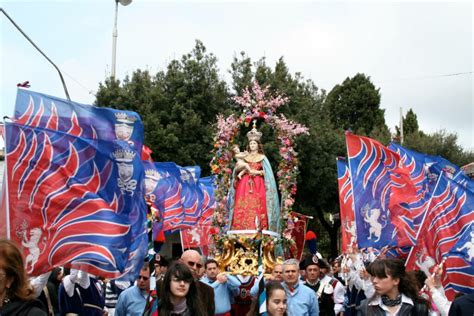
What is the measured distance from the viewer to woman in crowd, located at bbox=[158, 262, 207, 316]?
6016mm

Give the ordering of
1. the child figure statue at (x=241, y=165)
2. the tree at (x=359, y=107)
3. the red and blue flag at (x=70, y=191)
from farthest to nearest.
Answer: the tree at (x=359, y=107), the child figure statue at (x=241, y=165), the red and blue flag at (x=70, y=191)

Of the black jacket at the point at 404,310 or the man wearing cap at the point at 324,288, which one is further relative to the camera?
the man wearing cap at the point at 324,288

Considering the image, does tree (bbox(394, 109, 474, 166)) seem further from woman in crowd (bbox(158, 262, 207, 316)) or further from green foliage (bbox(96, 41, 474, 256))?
woman in crowd (bbox(158, 262, 207, 316))

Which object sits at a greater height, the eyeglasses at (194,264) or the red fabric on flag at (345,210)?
the red fabric on flag at (345,210)

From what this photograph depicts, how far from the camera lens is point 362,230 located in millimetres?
12609

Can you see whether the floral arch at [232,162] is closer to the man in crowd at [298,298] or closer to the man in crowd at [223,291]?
the man in crowd at [223,291]

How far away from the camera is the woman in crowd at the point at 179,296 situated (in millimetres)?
6016

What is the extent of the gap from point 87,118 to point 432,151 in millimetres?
33366

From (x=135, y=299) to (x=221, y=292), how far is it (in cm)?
181

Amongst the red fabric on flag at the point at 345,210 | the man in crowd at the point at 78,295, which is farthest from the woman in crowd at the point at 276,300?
the red fabric on flag at the point at 345,210

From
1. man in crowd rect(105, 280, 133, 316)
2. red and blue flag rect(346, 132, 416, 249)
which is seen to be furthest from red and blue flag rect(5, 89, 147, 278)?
red and blue flag rect(346, 132, 416, 249)

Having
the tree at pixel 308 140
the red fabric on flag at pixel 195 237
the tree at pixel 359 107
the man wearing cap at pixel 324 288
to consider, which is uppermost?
the tree at pixel 359 107

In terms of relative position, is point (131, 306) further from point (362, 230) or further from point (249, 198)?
point (249, 198)

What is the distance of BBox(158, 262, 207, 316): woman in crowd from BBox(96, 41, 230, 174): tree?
22.5 m
